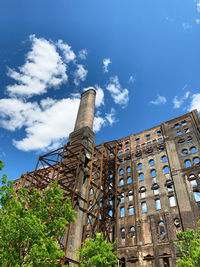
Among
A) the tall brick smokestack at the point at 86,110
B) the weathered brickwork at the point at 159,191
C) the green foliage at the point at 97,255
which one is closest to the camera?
the green foliage at the point at 97,255

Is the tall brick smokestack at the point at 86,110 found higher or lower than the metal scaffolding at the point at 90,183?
higher

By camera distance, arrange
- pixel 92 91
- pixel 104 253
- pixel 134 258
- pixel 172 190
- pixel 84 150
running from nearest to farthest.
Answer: pixel 104 253 < pixel 134 258 < pixel 172 190 < pixel 84 150 < pixel 92 91

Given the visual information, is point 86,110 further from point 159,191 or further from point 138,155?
point 159,191

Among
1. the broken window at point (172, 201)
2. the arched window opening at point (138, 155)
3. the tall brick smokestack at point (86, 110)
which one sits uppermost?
the tall brick smokestack at point (86, 110)

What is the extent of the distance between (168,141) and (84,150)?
11.2 metres

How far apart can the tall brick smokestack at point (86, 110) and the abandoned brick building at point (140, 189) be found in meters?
0.50

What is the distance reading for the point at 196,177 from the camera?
2261 cm

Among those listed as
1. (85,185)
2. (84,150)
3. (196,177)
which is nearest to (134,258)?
(85,185)

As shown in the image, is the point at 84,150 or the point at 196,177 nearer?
the point at 196,177

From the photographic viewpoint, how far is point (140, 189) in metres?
26.3

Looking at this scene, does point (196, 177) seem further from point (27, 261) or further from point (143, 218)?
point (27, 261)

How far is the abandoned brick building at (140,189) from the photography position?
20922mm

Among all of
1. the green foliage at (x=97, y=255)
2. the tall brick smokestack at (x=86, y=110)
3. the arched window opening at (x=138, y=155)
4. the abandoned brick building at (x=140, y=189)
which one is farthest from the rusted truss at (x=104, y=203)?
the tall brick smokestack at (x=86, y=110)

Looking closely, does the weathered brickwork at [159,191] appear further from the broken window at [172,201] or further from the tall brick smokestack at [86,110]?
the tall brick smokestack at [86,110]
